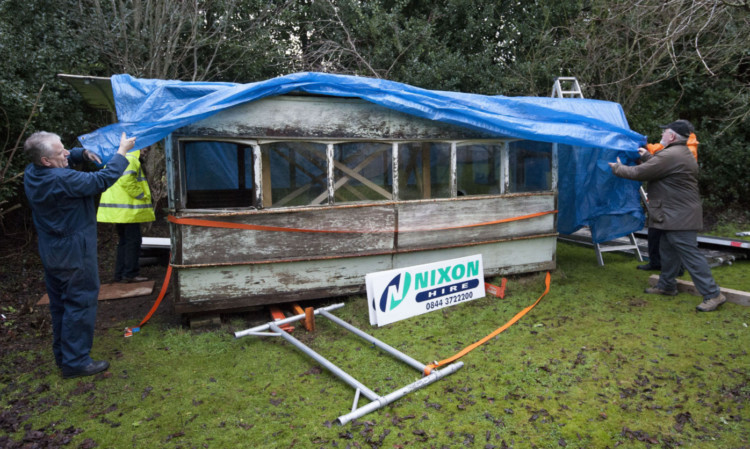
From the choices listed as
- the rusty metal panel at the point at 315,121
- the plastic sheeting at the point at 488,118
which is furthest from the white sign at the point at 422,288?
the plastic sheeting at the point at 488,118

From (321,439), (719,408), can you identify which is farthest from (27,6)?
(719,408)

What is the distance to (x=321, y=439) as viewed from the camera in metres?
2.84

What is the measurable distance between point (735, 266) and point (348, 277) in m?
6.35

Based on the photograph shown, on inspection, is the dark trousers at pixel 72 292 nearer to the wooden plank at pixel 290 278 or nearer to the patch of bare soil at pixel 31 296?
the wooden plank at pixel 290 278

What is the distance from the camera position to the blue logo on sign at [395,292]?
465cm

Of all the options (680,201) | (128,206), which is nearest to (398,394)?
(680,201)

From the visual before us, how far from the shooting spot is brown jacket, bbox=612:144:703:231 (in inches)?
195

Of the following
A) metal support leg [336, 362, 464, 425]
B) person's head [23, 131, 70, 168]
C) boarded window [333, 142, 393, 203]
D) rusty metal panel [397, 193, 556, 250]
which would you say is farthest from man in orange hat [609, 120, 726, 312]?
person's head [23, 131, 70, 168]

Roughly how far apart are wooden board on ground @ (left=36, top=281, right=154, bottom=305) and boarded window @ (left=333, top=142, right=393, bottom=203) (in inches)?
123

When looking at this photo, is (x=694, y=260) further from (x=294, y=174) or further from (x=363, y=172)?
(x=294, y=174)

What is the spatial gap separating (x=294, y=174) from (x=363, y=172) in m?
0.84

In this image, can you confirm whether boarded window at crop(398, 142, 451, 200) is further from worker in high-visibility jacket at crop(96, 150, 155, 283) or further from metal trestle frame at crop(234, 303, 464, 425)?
worker in high-visibility jacket at crop(96, 150, 155, 283)

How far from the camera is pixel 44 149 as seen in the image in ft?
11.1

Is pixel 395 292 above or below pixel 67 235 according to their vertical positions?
below
